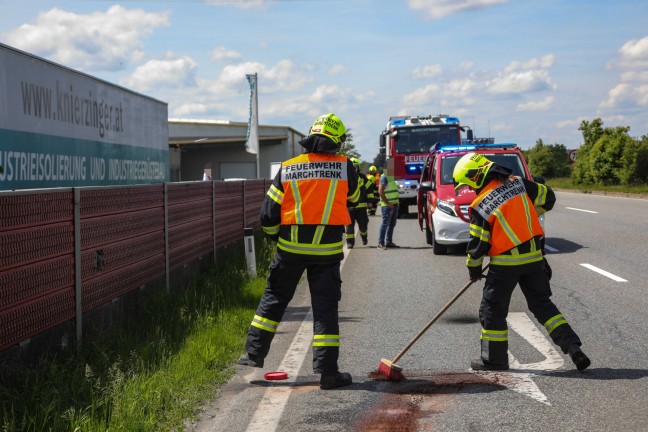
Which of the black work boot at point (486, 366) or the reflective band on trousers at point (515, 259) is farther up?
the reflective band on trousers at point (515, 259)

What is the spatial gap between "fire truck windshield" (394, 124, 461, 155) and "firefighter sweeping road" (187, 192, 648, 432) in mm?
17544

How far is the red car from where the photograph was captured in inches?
605

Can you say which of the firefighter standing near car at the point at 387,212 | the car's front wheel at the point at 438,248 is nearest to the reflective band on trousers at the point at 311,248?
the car's front wheel at the point at 438,248

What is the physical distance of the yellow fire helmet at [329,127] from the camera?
6570 millimetres

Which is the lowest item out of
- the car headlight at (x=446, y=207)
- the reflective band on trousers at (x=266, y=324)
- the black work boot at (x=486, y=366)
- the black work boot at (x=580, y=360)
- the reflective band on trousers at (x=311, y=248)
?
the black work boot at (x=486, y=366)

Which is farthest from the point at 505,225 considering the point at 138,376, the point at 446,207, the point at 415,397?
the point at 446,207

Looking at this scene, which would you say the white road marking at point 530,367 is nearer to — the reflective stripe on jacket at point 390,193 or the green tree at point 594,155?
the reflective stripe on jacket at point 390,193

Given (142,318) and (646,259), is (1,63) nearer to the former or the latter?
(142,318)

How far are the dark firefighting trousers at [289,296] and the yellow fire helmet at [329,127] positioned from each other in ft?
3.11

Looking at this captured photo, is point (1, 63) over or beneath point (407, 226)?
over

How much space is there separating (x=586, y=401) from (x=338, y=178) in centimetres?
232

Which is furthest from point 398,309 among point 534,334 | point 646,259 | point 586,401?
point 646,259

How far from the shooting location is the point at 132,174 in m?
13.9

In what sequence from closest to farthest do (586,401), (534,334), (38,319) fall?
(586,401) → (38,319) → (534,334)
